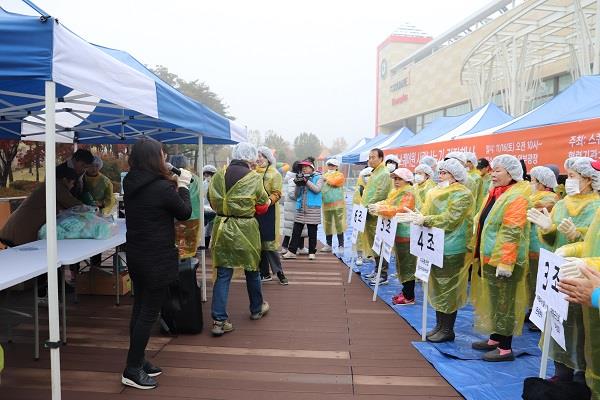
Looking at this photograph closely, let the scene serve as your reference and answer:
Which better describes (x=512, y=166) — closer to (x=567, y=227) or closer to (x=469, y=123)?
(x=567, y=227)

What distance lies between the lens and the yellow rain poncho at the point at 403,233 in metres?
4.98

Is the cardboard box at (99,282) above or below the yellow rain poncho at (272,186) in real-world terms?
below

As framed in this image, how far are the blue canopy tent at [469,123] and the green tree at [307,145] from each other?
2248 inches

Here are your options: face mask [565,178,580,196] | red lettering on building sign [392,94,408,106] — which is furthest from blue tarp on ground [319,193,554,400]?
red lettering on building sign [392,94,408,106]

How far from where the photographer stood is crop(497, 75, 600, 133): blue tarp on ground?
16.7 feet

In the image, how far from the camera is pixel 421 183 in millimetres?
6148

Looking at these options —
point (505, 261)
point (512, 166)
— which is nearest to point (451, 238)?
point (505, 261)

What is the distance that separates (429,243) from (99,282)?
12.5 feet

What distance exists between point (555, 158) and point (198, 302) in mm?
4078

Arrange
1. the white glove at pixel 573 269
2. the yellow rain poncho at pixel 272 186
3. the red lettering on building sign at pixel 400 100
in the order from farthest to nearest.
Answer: the red lettering on building sign at pixel 400 100
the yellow rain poncho at pixel 272 186
the white glove at pixel 573 269

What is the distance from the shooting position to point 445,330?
Result: 4016 mm

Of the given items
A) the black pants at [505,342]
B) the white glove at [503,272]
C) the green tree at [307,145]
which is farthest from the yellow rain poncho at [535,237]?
the green tree at [307,145]

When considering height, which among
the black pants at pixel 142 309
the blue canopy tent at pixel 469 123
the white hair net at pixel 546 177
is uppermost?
the blue canopy tent at pixel 469 123

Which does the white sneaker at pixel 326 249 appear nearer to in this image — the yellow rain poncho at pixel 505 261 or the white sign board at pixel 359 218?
the white sign board at pixel 359 218
